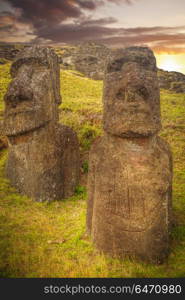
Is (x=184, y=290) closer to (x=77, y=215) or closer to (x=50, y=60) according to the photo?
(x=77, y=215)

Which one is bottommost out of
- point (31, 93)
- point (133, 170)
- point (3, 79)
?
point (133, 170)

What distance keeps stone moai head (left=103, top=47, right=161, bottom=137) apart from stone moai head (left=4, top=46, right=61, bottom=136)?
9.65ft

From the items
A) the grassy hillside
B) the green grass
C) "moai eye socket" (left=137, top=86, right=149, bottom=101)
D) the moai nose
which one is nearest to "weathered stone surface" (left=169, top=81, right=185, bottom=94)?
the green grass

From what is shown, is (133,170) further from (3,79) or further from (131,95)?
(3,79)

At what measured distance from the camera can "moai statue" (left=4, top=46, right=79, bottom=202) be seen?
25.6 ft

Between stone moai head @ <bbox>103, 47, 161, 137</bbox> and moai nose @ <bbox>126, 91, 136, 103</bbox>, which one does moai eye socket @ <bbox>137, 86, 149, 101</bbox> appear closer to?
stone moai head @ <bbox>103, 47, 161, 137</bbox>

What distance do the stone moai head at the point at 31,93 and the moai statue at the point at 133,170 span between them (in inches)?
117

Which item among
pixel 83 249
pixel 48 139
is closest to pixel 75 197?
pixel 48 139

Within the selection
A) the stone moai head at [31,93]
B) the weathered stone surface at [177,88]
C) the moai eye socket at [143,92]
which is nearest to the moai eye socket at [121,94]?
the moai eye socket at [143,92]

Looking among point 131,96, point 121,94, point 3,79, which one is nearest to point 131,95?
point 131,96

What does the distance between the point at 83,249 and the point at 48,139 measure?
3.56m

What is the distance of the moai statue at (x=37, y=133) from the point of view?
7.81 meters

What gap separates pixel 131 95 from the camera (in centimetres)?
504

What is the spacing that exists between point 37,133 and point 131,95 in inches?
147
